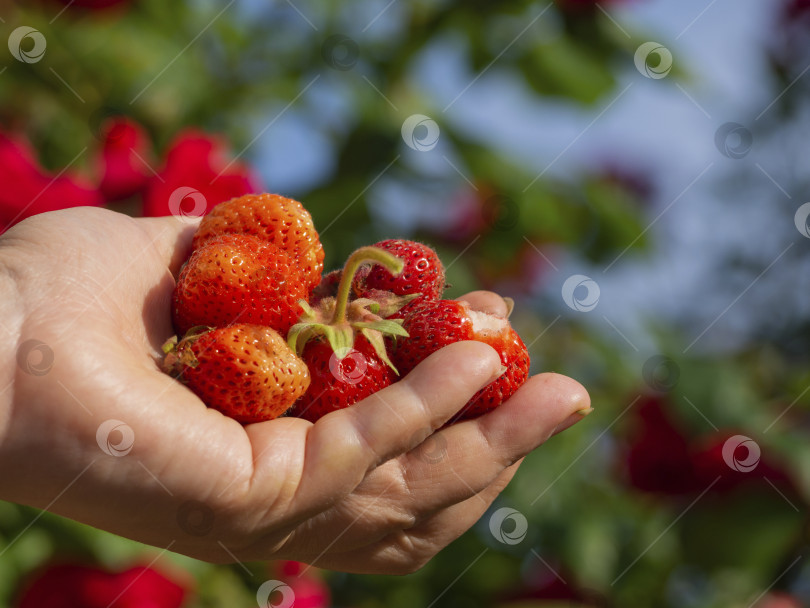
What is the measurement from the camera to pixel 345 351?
1157mm

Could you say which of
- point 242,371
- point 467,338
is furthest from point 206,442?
point 467,338

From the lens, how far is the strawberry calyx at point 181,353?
3.65ft

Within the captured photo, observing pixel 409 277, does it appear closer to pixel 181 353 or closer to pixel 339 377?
pixel 339 377

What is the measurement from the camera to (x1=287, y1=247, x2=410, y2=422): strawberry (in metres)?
1.17

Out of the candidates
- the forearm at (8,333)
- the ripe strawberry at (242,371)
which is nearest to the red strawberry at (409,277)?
the ripe strawberry at (242,371)

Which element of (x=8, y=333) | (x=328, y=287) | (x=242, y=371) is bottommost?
(x=8, y=333)

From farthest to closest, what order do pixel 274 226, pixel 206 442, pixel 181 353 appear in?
pixel 274 226, pixel 181 353, pixel 206 442

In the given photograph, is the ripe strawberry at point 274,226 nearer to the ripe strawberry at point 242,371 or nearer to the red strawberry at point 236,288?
the red strawberry at point 236,288

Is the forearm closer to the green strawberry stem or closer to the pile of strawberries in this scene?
the pile of strawberries

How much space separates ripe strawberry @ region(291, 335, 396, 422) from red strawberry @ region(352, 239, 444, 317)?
0.43 feet

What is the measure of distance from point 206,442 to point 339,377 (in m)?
0.23

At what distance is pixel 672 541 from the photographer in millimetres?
1911

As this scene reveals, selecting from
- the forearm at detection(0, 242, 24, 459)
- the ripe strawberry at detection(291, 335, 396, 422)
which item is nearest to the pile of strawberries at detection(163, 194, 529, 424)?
the ripe strawberry at detection(291, 335, 396, 422)

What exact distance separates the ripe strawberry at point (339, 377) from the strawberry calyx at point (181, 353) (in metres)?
0.15
